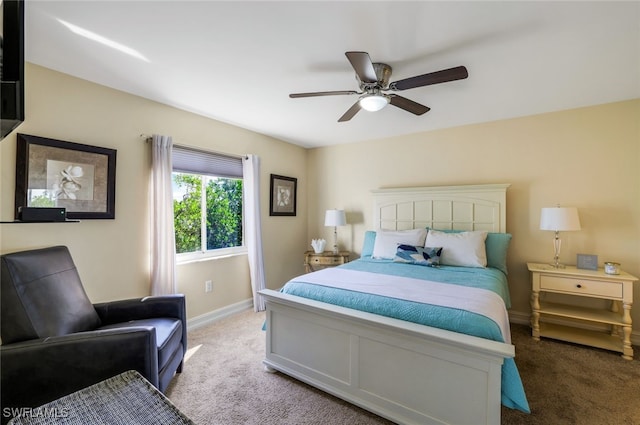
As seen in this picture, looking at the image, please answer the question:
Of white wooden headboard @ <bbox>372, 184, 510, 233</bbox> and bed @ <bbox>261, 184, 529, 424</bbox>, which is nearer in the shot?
bed @ <bbox>261, 184, 529, 424</bbox>

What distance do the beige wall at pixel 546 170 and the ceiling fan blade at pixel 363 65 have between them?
2.18 metres

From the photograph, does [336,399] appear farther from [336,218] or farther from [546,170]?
[546,170]

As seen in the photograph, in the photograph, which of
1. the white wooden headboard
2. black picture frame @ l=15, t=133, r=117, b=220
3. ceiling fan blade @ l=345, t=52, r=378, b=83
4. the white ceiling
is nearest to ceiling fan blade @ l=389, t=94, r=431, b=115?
the white ceiling

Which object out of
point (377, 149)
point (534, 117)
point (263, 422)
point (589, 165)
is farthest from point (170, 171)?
point (589, 165)

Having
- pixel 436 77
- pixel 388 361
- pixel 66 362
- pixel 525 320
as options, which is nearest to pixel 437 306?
pixel 388 361

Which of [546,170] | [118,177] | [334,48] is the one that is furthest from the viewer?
[546,170]

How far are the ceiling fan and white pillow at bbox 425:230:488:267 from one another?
1.46 meters

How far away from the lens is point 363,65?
5.57 feet

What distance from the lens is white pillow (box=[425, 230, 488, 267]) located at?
2877 millimetres

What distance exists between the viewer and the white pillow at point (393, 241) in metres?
3.25

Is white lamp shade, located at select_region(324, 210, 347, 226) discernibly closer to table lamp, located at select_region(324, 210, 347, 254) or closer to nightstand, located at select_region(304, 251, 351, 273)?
table lamp, located at select_region(324, 210, 347, 254)

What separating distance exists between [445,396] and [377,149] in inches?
130

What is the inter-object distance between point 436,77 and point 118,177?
2743 mm

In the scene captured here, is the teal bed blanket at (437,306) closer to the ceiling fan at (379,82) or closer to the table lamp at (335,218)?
the table lamp at (335,218)
